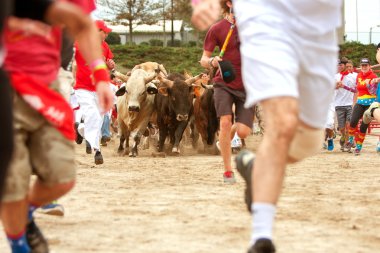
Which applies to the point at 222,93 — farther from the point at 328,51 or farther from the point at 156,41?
the point at 156,41

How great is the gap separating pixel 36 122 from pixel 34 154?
0.56 feet

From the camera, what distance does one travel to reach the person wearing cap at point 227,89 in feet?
31.9

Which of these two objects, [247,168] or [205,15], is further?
[247,168]

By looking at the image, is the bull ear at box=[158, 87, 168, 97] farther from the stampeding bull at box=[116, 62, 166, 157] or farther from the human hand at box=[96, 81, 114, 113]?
the human hand at box=[96, 81, 114, 113]

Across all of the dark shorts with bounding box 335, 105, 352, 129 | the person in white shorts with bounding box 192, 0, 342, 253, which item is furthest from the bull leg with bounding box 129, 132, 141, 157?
the person in white shorts with bounding box 192, 0, 342, 253

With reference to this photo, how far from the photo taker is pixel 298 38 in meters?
4.79

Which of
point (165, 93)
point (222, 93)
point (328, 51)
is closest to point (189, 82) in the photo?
point (165, 93)

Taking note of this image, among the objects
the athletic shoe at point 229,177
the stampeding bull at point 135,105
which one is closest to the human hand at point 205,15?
the athletic shoe at point 229,177

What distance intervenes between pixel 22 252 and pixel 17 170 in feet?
1.86

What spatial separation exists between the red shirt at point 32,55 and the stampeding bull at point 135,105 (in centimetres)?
1308

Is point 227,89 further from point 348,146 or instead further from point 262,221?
point 348,146

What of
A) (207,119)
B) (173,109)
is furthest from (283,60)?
(207,119)

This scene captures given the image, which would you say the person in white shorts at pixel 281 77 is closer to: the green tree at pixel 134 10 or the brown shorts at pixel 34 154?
the brown shorts at pixel 34 154

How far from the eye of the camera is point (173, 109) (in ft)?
61.2
